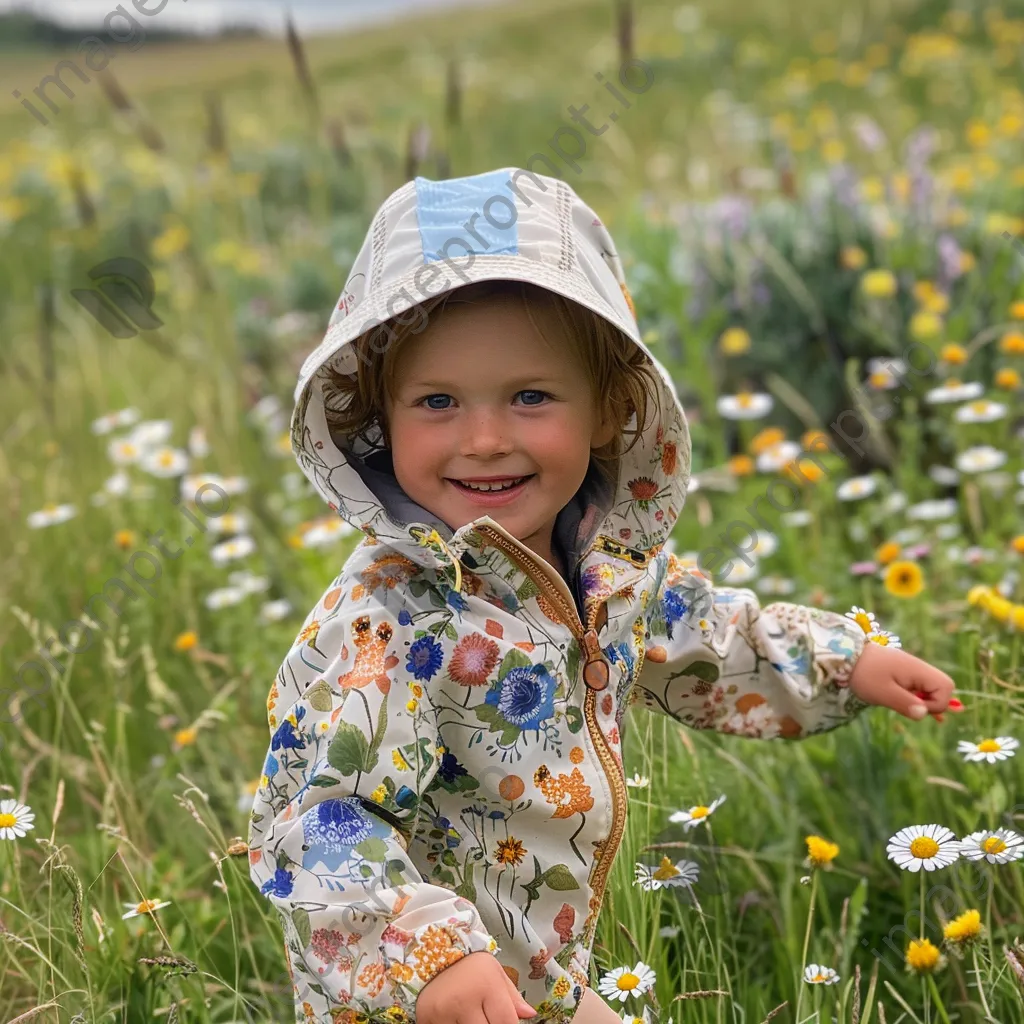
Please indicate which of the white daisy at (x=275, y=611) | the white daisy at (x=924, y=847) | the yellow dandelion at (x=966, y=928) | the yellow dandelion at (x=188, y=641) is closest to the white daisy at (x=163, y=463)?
the white daisy at (x=275, y=611)

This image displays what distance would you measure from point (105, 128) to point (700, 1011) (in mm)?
10925

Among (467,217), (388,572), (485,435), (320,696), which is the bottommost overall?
(320,696)

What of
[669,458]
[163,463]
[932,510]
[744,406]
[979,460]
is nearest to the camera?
[669,458]

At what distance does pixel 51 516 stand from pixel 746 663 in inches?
76.4

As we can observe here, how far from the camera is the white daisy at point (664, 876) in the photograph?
1.80 metres

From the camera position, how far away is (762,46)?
33.5ft

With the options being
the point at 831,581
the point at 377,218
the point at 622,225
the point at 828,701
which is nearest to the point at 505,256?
the point at 377,218

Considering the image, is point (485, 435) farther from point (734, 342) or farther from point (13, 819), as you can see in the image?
point (734, 342)

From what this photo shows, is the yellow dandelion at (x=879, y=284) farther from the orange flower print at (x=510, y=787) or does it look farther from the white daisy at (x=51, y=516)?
the orange flower print at (x=510, y=787)

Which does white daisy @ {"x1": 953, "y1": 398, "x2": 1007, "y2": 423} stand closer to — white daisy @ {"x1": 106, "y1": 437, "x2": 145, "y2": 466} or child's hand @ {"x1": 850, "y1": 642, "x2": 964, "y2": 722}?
child's hand @ {"x1": 850, "y1": 642, "x2": 964, "y2": 722}

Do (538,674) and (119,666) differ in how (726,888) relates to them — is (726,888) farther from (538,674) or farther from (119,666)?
(119,666)

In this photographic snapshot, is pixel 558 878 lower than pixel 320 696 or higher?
lower

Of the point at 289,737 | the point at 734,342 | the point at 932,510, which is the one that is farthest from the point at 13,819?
the point at 734,342

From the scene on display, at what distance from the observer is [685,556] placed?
9.87 ft
